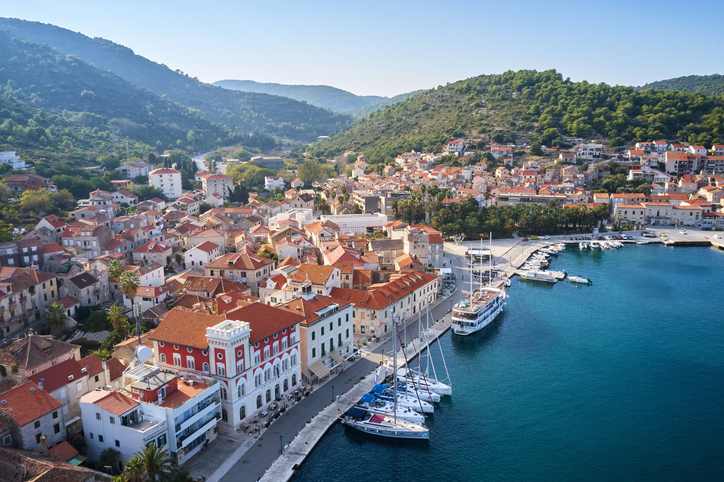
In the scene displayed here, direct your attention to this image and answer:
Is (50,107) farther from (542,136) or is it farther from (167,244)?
(542,136)

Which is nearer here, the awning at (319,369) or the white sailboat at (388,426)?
the white sailboat at (388,426)

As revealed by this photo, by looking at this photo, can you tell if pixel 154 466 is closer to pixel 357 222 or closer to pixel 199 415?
pixel 199 415

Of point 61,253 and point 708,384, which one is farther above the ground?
point 61,253

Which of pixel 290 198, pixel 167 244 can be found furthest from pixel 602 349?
pixel 290 198

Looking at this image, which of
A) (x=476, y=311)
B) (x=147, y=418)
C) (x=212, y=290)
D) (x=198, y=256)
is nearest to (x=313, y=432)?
(x=147, y=418)

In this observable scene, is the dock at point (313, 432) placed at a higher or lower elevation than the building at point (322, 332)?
lower

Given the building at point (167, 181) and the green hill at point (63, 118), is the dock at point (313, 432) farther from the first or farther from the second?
the green hill at point (63, 118)

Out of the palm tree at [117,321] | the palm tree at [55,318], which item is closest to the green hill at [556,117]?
the palm tree at [117,321]
